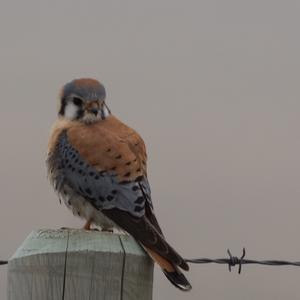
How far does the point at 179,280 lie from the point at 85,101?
1.94 m

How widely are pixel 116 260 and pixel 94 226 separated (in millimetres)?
1850

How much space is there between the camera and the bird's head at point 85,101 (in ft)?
18.5

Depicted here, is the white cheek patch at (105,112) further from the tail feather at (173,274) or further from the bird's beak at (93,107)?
the tail feather at (173,274)

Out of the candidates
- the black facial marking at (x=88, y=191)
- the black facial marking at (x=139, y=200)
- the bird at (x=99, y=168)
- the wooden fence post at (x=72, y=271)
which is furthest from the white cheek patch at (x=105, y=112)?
the wooden fence post at (x=72, y=271)

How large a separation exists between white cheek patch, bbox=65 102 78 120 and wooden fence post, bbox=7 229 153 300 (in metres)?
2.36

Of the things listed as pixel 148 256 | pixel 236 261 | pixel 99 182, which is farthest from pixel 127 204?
pixel 148 256

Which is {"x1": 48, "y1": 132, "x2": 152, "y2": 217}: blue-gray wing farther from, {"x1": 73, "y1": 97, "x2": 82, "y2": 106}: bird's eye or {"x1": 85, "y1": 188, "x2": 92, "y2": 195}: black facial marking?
{"x1": 73, "y1": 97, "x2": 82, "y2": 106}: bird's eye

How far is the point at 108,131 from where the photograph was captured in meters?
5.35

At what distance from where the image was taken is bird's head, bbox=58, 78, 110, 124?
564cm

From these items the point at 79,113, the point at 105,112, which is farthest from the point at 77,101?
the point at 105,112

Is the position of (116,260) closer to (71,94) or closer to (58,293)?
(58,293)

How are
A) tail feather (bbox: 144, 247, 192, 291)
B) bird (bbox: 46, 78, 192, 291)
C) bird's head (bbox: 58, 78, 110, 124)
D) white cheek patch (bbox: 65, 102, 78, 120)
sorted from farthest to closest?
white cheek patch (bbox: 65, 102, 78, 120), bird's head (bbox: 58, 78, 110, 124), bird (bbox: 46, 78, 192, 291), tail feather (bbox: 144, 247, 192, 291)

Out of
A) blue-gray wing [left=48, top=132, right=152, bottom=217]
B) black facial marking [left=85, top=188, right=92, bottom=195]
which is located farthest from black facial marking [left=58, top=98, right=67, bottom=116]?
black facial marking [left=85, top=188, right=92, bottom=195]

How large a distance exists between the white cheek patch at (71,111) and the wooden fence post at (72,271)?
2364 millimetres
